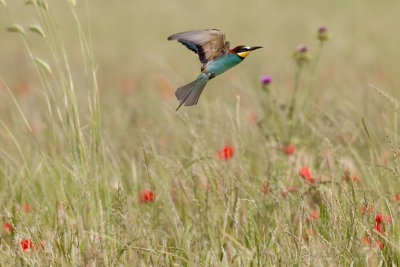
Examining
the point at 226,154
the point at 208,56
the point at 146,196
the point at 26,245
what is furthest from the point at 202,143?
the point at 208,56

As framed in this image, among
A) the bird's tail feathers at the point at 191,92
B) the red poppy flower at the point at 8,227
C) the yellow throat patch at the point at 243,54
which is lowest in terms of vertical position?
the red poppy flower at the point at 8,227

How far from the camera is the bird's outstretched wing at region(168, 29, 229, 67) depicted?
126cm

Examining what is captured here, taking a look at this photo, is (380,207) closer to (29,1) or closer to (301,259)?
(301,259)

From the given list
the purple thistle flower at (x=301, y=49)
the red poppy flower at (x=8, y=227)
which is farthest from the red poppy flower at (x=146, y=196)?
the purple thistle flower at (x=301, y=49)

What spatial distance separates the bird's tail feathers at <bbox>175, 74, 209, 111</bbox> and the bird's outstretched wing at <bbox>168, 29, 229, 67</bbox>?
0.21 ft

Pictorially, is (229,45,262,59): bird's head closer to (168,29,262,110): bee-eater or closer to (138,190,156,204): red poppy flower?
(168,29,262,110): bee-eater

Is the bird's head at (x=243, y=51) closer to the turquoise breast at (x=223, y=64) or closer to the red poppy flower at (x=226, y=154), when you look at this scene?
the turquoise breast at (x=223, y=64)

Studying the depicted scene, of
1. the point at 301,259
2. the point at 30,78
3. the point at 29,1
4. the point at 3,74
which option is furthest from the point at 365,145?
the point at 3,74

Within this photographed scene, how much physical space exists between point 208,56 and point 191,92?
13cm

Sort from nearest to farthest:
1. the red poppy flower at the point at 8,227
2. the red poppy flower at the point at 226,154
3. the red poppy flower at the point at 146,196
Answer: the red poppy flower at the point at 146,196 < the red poppy flower at the point at 8,227 < the red poppy flower at the point at 226,154

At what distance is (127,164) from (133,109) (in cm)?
131

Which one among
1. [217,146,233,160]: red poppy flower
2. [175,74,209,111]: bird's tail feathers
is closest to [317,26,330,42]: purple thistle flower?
[217,146,233,160]: red poppy flower

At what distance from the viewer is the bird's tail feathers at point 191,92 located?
1.20 metres

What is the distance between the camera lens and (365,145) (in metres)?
2.92
